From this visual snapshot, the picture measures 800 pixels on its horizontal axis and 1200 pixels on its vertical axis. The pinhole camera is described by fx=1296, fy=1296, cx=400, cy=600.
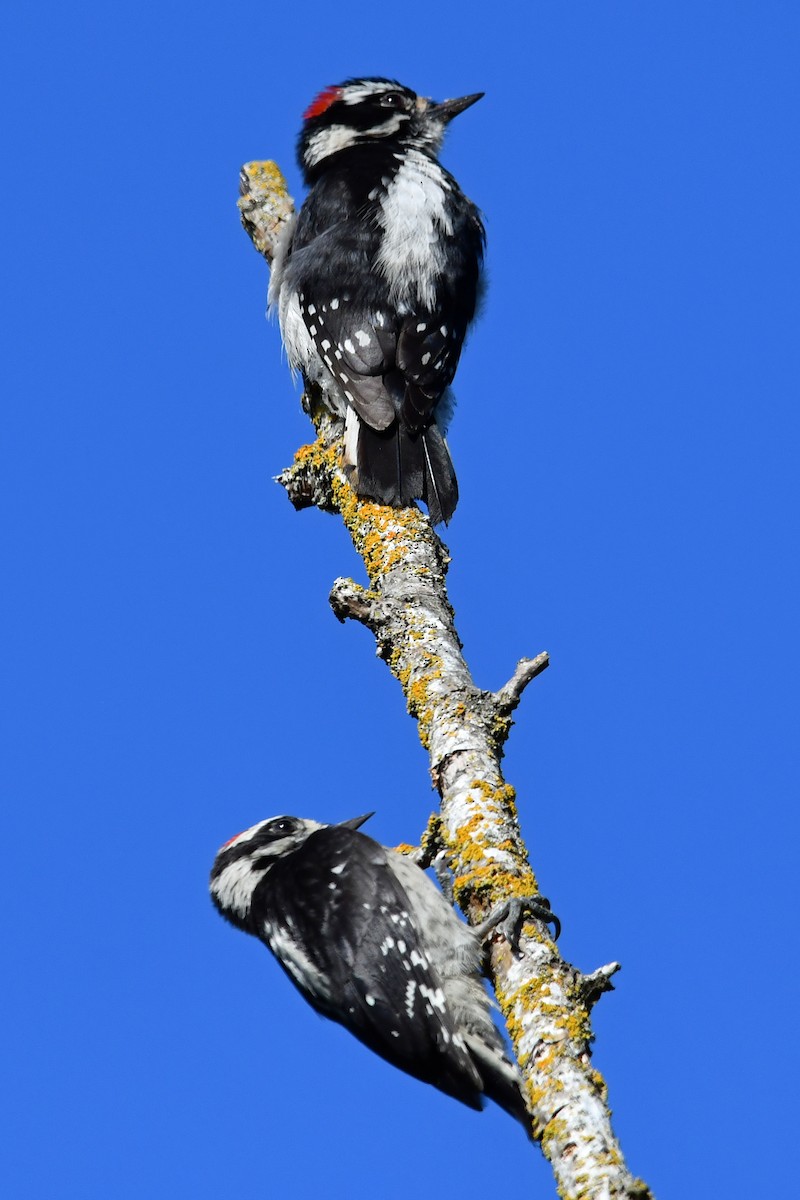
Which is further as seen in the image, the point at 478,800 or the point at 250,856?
the point at 250,856

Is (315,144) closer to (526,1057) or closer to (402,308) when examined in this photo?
(402,308)

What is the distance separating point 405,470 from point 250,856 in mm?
1290

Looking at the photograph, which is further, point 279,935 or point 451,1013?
point 279,935

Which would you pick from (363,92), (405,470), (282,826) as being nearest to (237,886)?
(282,826)

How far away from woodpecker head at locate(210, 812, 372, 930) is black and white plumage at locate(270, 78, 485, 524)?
1039mm

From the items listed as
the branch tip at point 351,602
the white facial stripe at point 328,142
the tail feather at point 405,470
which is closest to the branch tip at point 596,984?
the branch tip at point 351,602

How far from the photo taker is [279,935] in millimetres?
3566

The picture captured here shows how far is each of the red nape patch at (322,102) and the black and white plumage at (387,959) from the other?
363cm

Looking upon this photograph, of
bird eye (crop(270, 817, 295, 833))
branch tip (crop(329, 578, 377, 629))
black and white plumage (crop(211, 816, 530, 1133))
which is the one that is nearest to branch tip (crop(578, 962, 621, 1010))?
black and white plumage (crop(211, 816, 530, 1133))

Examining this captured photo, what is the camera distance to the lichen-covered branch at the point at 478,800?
208 centimetres

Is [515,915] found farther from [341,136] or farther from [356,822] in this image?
[341,136]

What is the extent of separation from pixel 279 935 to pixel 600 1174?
172 centimetres

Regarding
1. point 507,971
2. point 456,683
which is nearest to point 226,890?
point 456,683

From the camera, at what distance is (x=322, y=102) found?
19.4 feet
